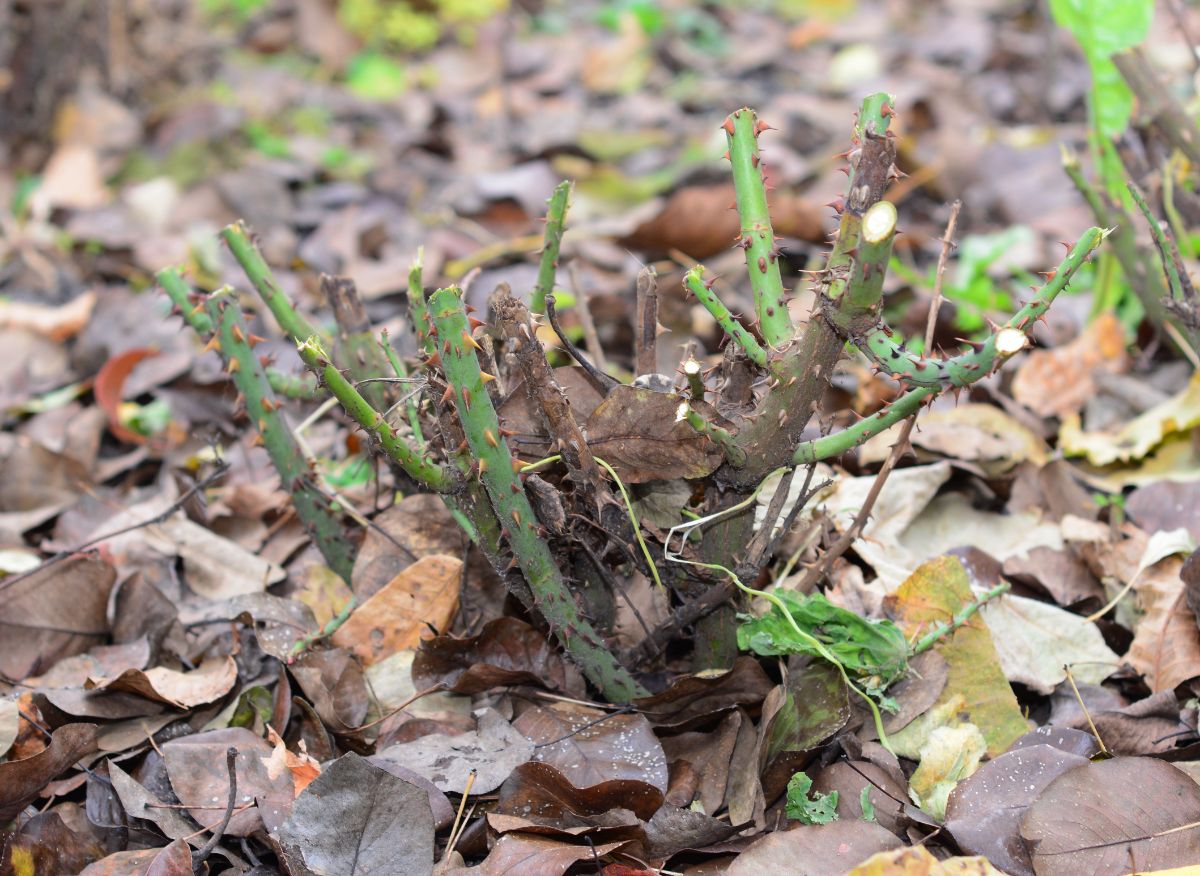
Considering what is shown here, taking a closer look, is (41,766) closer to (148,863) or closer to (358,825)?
(148,863)

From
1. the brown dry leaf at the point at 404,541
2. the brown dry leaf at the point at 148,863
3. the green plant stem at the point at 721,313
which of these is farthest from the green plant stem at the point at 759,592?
the brown dry leaf at the point at 148,863

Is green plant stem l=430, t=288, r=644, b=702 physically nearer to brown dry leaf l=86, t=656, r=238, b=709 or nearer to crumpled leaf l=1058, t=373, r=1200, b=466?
brown dry leaf l=86, t=656, r=238, b=709

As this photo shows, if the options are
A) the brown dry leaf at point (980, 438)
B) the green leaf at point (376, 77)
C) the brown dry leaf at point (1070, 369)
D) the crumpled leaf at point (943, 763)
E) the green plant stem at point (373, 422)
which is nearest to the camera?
the green plant stem at point (373, 422)

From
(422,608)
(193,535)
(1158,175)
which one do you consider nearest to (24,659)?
(193,535)

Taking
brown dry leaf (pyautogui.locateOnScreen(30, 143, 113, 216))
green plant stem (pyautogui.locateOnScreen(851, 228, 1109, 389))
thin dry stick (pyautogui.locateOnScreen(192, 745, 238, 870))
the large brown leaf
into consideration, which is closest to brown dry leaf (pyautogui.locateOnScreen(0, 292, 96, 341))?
brown dry leaf (pyautogui.locateOnScreen(30, 143, 113, 216))

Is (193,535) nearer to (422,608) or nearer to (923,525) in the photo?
(422,608)

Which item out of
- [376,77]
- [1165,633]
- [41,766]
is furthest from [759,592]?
[376,77]

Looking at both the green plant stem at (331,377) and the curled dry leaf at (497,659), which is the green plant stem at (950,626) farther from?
the green plant stem at (331,377)
